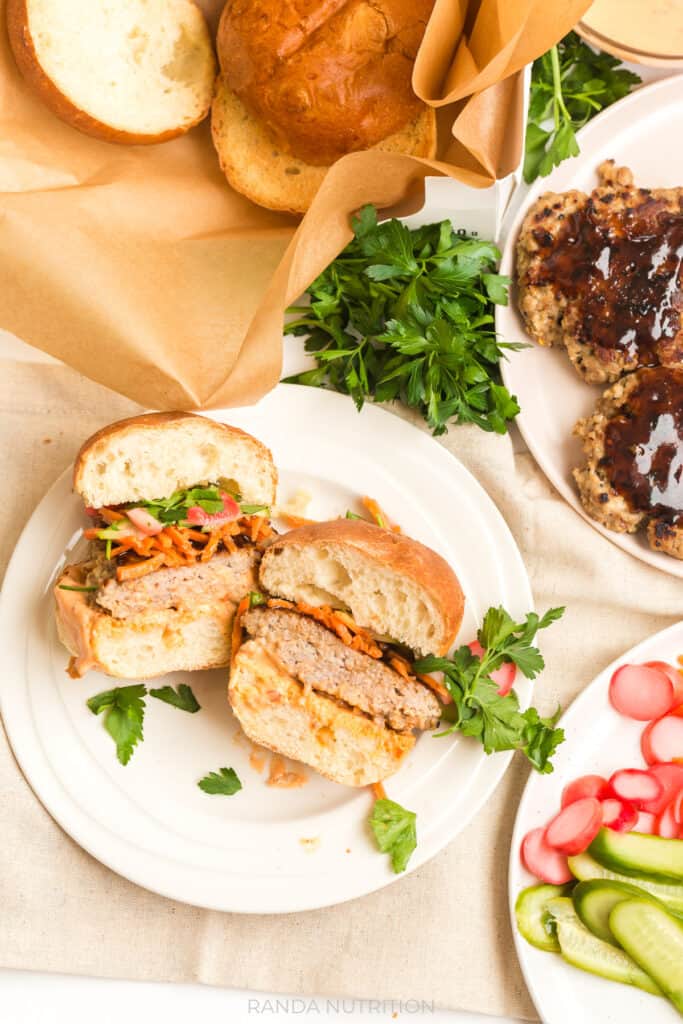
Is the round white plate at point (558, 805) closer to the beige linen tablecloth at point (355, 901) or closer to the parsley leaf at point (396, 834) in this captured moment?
the beige linen tablecloth at point (355, 901)

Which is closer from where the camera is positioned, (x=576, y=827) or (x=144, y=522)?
(x=144, y=522)

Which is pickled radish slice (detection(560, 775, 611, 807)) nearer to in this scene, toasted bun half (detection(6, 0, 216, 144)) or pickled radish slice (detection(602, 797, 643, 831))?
pickled radish slice (detection(602, 797, 643, 831))

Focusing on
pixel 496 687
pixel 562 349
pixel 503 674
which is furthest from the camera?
pixel 562 349

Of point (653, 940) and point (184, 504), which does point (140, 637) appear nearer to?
point (184, 504)

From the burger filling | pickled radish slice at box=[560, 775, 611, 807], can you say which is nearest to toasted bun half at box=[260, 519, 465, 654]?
the burger filling

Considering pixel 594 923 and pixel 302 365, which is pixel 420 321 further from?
pixel 594 923

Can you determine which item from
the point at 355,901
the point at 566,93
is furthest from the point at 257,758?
the point at 566,93

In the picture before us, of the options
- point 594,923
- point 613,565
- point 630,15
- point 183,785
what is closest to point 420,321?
point 613,565
